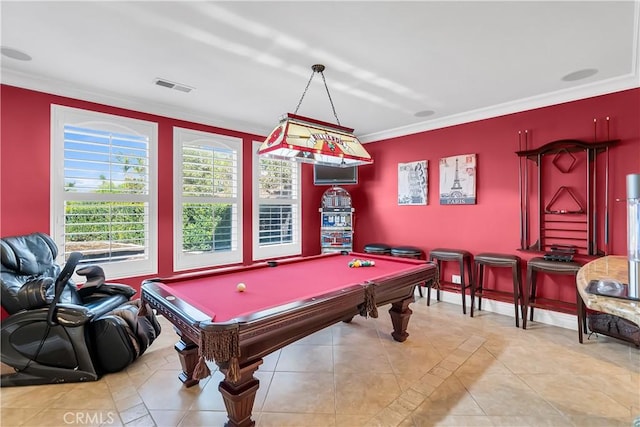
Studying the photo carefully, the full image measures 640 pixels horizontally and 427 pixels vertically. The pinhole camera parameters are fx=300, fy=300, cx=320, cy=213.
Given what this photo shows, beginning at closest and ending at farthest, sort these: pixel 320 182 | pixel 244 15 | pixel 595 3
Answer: pixel 595 3, pixel 244 15, pixel 320 182

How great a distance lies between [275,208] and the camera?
5371 mm

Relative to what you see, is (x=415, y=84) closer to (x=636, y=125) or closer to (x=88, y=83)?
(x=636, y=125)

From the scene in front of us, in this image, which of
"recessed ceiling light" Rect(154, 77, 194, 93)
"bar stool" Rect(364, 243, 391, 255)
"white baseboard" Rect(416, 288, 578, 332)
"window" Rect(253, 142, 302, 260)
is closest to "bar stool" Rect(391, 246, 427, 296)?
"bar stool" Rect(364, 243, 391, 255)

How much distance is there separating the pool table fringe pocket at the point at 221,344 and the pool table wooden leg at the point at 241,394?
0.82 feet

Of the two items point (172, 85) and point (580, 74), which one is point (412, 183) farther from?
point (172, 85)

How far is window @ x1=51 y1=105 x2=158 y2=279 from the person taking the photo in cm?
335

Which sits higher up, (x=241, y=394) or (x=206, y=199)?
(x=206, y=199)

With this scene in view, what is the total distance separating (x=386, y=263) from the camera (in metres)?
3.43

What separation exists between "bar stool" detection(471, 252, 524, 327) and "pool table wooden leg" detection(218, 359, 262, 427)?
325 cm

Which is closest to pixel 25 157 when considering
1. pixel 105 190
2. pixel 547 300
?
pixel 105 190

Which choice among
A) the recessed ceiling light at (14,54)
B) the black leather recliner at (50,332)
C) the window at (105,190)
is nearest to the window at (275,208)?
the window at (105,190)

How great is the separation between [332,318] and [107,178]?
10.6 feet

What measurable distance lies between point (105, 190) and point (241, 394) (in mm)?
3119

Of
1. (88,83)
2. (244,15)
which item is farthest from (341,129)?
(88,83)
